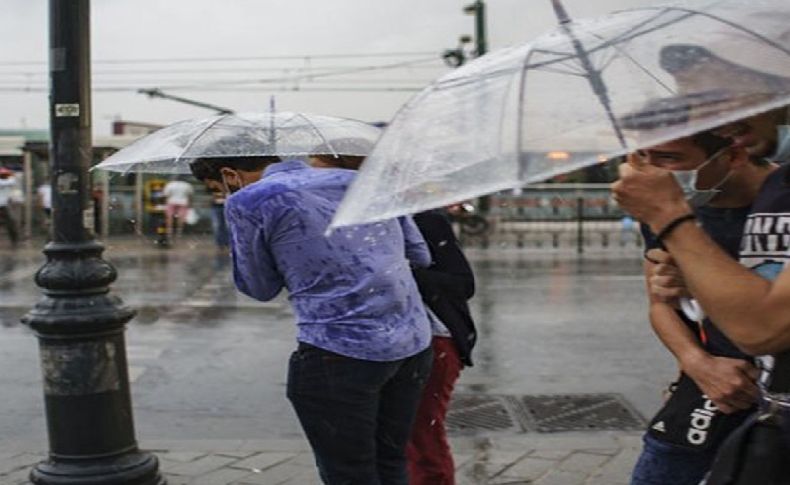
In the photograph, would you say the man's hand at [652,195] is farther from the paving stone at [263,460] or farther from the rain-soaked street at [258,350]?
the rain-soaked street at [258,350]

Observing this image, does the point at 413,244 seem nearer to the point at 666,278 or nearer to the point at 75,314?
the point at 666,278

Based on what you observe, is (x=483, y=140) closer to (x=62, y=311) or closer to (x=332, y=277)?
(x=332, y=277)

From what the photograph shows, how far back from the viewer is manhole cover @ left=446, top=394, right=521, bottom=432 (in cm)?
578

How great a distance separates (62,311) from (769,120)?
314 cm

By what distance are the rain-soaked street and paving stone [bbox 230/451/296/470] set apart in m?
0.70

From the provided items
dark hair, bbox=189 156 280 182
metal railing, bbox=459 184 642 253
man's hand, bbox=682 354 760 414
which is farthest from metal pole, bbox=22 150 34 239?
man's hand, bbox=682 354 760 414

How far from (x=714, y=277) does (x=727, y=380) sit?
61 centimetres

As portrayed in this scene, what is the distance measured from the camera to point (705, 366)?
98.0 inches

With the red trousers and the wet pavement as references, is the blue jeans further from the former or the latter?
the wet pavement

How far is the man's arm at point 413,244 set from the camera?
11.4 feet

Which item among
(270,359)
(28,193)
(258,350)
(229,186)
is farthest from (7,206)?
(229,186)

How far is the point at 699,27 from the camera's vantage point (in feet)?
7.05

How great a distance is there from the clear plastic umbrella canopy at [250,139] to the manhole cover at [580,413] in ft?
8.25

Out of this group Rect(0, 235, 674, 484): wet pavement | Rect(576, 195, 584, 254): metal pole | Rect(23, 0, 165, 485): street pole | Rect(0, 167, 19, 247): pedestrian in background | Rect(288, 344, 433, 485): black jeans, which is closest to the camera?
Rect(288, 344, 433, 485): black jeans
